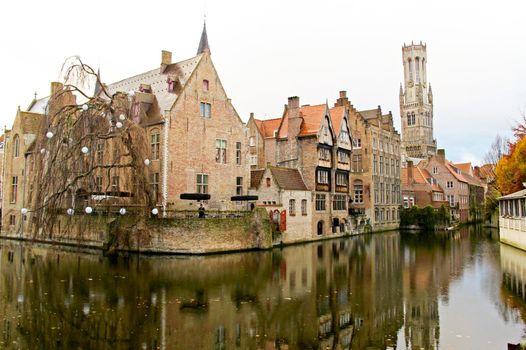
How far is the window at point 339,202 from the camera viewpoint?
4509 cm

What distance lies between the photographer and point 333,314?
13328 millimetres

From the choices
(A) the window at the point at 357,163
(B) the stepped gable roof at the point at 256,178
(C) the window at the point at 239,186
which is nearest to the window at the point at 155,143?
(C) the window at the point at 239,186

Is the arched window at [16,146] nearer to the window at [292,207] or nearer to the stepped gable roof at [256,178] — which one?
the stepped gable roof at [256,178]

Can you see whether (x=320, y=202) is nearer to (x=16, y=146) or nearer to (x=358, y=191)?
(x=358, y=191)

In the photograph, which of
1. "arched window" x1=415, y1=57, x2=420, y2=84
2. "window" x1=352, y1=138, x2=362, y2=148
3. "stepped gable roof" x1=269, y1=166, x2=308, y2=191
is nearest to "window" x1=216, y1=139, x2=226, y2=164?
"stepped gable roof" x1=269, y1=166, x2=308, y2=191

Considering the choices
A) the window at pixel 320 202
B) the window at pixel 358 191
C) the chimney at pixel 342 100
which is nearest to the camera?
the window at pixel 320 202

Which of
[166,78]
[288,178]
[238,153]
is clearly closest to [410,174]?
[288,178]

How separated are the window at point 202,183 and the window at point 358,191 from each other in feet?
78.6

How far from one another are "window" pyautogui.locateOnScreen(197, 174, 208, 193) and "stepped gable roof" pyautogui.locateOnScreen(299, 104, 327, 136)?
1140 centimetres

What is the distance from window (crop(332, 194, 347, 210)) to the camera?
45094 mm

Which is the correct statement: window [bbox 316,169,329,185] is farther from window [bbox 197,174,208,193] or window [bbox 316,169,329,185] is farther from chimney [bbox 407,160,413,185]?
chimney [bbox 407,160,413,185]

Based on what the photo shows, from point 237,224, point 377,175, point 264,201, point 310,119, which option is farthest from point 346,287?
point 377,175

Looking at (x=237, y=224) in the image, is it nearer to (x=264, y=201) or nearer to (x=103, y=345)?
(x=264, y=201)

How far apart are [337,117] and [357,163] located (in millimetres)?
10066
